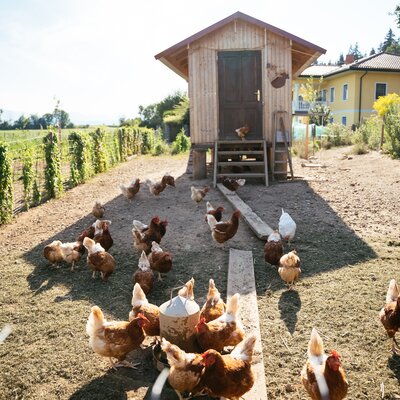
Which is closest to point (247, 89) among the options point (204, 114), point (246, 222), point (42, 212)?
point (204, 114)

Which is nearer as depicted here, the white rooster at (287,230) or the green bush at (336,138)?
the white rooster at (287,230)

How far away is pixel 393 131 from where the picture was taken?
1488 cm

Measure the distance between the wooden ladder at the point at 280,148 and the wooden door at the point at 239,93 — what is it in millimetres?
749

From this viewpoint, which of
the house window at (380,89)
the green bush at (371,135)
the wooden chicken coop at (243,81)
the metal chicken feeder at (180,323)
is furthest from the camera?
the house window at (380,89)

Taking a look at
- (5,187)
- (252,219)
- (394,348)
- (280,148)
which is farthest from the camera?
(280,148)

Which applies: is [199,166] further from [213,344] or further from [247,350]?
[247,350]

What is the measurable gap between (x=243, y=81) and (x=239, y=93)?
0.39 m

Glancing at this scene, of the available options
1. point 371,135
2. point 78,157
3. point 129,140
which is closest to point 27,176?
point 78,157

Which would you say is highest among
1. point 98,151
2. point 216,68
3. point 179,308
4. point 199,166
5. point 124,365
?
point 216,68

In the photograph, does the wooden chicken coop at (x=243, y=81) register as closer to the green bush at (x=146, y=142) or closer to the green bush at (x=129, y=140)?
the green bush at (x=129, y=140)

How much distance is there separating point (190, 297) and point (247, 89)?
9187 mm

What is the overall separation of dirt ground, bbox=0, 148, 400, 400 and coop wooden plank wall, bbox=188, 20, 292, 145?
9.08 feet

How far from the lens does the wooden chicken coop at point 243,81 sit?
10.9 meters

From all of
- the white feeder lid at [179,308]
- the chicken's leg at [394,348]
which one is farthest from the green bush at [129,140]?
the chicken's leg at [394,348]
